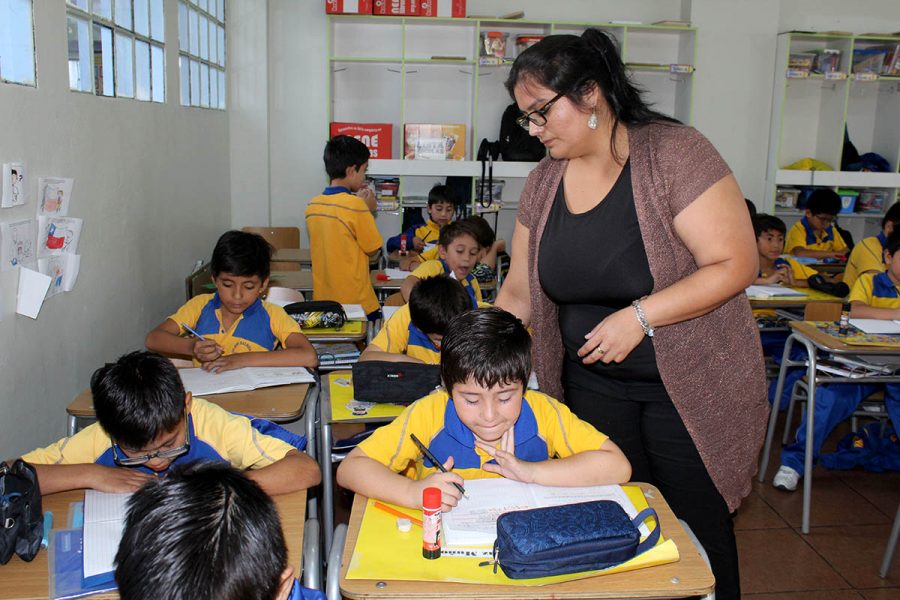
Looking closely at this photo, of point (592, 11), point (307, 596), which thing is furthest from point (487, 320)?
point (592, 11)

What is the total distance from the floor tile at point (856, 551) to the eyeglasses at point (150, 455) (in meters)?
2.30

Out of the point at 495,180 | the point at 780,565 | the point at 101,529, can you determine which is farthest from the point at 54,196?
the point at 495,180

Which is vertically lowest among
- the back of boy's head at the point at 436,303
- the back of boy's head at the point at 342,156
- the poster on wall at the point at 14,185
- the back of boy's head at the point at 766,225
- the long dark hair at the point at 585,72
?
the back of boy's head at the point at 436,303

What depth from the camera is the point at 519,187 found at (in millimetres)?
7234

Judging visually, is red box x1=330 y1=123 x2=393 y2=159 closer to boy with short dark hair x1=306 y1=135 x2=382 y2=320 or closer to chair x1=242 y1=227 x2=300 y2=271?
chair x1=242 y1=227 x2=300 y2=271

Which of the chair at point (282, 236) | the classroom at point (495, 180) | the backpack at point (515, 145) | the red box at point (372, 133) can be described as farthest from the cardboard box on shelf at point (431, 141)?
the chair at point (282, 236)

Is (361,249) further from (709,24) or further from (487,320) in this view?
(709,24)

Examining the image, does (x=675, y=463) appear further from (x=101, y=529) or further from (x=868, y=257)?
(x=868, y=257)

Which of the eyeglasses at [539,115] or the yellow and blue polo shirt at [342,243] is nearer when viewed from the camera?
the eyeglasses at [539,115]

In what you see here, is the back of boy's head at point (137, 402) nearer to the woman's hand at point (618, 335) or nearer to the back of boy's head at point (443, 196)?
the woman's hand at point (618, 335)

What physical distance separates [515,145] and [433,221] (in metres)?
1.25

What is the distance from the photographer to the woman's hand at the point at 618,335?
5.20ft

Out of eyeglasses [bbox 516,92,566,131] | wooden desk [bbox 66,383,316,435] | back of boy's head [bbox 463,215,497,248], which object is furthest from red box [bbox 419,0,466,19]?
eyeglasses [bbox 516,92,566,131]

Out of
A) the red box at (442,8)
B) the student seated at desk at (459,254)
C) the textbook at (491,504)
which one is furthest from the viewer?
the red box at (442,8)
